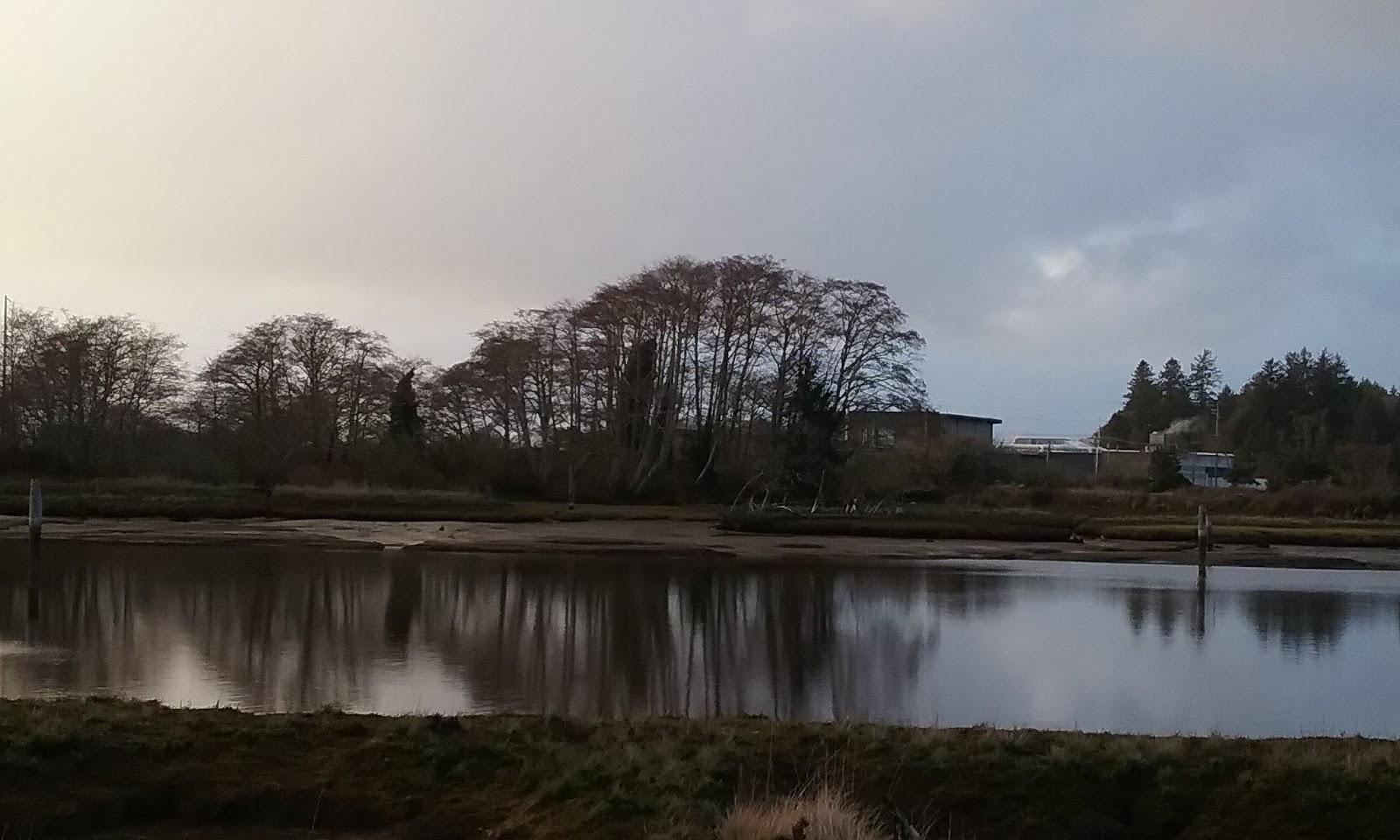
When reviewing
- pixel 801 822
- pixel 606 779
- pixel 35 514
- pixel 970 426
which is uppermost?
pixel 970 426

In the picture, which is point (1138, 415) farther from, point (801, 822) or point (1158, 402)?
point (801, 822)

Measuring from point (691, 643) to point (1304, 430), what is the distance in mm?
78423

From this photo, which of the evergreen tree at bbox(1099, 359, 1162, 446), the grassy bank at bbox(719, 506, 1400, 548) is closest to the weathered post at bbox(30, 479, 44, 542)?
the grassy bank at bbox(719, 506, 1400, 548)

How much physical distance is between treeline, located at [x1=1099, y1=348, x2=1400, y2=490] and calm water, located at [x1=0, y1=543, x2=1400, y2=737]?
1812 inches

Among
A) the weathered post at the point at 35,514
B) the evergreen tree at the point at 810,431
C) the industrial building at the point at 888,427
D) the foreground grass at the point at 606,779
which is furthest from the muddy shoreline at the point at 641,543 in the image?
the foreground grass at the point at 606,779

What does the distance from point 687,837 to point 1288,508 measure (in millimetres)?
58147

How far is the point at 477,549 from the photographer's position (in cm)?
3294

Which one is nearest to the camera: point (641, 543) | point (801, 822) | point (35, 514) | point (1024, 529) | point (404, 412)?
point (801, 822)

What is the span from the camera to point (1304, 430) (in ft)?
274

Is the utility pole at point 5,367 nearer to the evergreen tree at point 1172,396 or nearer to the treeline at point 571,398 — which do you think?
the treeline at point 571,398

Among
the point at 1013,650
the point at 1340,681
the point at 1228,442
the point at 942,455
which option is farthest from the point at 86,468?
the point at 1228,442

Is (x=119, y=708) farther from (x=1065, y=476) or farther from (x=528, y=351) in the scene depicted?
(x=1065, y=476)

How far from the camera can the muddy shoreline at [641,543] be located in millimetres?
32969

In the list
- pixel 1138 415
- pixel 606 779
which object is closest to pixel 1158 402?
pixel 1138 415
